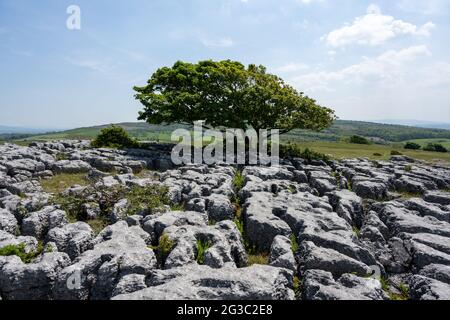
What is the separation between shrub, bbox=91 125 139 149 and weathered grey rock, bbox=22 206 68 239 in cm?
2884

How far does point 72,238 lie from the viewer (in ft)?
46.9

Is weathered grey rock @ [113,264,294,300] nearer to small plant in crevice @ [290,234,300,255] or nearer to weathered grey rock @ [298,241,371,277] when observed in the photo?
weathered grey rock @ [298,241,371,277]

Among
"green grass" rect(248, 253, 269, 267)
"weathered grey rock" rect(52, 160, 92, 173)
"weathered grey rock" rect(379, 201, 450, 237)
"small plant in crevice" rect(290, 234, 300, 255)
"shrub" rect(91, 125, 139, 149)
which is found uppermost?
"shrub" rect(91, 125, 139, 149)

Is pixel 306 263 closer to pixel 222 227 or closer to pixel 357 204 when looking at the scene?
pixel 222 227

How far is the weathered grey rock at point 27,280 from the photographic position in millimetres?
11258

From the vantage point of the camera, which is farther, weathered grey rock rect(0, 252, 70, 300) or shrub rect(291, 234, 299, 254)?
shrub rect(291, 234, 299, 254)

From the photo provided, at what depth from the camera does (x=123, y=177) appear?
81.7 feet

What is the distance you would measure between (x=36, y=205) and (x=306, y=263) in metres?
13.8

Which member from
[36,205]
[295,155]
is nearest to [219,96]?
[295,155]

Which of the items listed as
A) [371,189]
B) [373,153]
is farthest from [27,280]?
[373,153]

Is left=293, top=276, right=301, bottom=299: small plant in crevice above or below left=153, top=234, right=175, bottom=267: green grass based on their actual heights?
below

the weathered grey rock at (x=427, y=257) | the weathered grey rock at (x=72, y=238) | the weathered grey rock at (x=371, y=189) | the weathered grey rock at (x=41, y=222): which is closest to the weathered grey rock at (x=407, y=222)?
the weathered grey rock at (x=427, y=257)

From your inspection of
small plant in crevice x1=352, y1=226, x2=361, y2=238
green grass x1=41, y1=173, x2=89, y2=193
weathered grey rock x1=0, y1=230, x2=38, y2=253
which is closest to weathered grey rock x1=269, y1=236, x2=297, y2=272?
small plant in crevice x1=352, y1=226, x2=361, y2=238

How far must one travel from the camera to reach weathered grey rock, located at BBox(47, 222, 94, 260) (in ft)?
45.1
